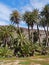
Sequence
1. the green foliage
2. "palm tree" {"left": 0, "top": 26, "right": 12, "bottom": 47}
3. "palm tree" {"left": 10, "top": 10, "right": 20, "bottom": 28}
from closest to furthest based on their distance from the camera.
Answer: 1. the green foliage
2. "palm tree" {"left": 0, "top": 26, "right": 12, "bottom": 47}
3. "palm tree" {"left": 10, "top": 10, "right": 20, "bottom": 28}

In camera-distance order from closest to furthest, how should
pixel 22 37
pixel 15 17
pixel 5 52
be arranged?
pixel 5 52 → pixel 22 37 → pixel 15 17

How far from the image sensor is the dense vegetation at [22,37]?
5141 cm

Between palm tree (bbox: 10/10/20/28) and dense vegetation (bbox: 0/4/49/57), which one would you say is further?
A: palm tree (bbox: 10/10/20/28)

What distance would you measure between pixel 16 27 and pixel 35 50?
12.0 m

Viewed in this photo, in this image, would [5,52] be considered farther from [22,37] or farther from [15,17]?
[15,17]

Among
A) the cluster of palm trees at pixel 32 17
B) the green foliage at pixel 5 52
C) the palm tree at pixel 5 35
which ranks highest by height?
the cluster of palm trees at pixel 32 17

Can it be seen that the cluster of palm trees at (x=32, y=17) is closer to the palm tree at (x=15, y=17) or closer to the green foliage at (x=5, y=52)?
the palm tree at (x=15, y=17)

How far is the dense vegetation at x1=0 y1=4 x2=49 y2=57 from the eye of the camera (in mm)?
51406

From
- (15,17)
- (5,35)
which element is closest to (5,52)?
(5,35)

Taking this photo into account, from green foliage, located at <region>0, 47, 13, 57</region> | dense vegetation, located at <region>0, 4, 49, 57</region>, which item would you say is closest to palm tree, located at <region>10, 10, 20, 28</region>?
dense vegetation, located at <region>0, 4, 49, 57</region>

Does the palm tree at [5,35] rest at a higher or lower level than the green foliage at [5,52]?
higher

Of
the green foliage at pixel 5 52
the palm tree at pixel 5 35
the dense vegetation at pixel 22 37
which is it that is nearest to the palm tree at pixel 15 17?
the dense vegetation at pixel 22 37

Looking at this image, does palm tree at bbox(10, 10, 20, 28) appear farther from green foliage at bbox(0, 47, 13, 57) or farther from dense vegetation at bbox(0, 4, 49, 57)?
green foliage at bbox(0, 47, 13, 57)

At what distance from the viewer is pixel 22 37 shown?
53.8 m
